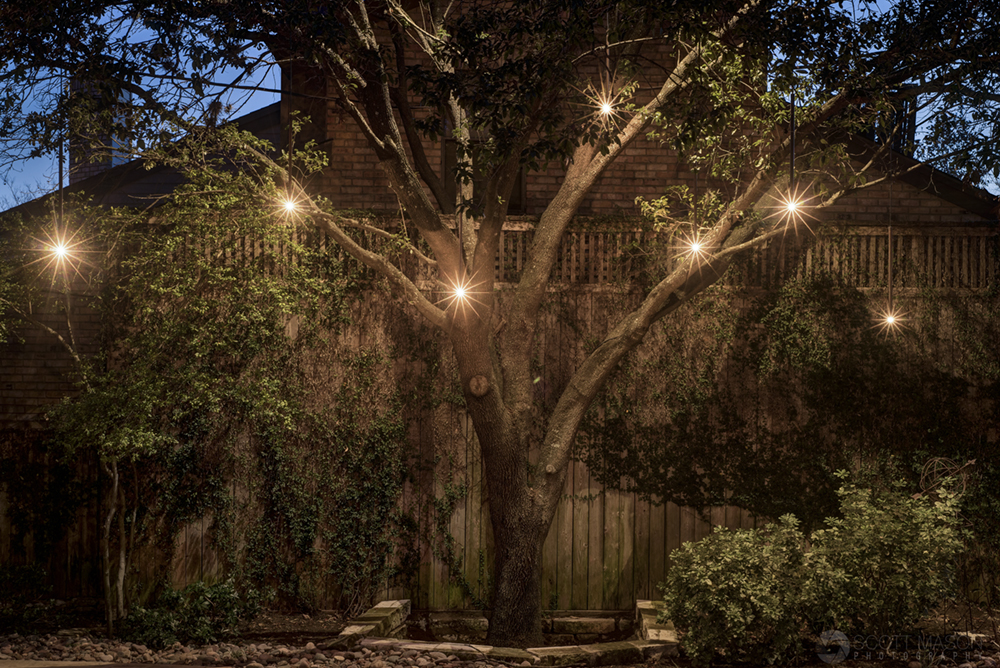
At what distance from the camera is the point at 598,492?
309 inches

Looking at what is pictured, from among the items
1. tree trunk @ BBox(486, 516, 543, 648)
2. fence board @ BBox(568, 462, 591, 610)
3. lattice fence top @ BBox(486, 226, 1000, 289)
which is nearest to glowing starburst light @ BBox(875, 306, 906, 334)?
lattice fence top @ BBox(486, 226, 1000, 289)

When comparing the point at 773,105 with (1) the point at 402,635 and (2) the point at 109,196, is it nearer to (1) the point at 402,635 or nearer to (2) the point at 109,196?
(1) the point at 402,635

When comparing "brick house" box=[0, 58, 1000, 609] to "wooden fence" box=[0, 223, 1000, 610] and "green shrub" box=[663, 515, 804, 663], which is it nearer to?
"wooden fence" box=[0, 223, 1000, 610]

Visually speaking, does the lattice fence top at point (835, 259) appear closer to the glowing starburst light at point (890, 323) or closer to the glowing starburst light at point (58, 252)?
the glowing starburst light at point (890, 323)

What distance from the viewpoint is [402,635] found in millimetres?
7293

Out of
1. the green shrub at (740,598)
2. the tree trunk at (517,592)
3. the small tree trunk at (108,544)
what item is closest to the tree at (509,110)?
the tree trunk at (517,592)

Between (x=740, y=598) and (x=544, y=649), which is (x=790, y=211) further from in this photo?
(x=544, y=649)

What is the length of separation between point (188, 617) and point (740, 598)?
4.68 metres

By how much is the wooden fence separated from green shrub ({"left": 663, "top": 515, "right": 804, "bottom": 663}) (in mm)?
1602

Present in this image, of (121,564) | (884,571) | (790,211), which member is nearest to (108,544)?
(121,564)

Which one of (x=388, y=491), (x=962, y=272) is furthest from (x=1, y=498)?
(x=962, y=272)

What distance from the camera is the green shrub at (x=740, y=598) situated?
577cm

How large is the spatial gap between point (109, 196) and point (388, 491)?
22.6ft

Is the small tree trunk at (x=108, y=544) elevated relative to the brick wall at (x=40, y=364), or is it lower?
lower
